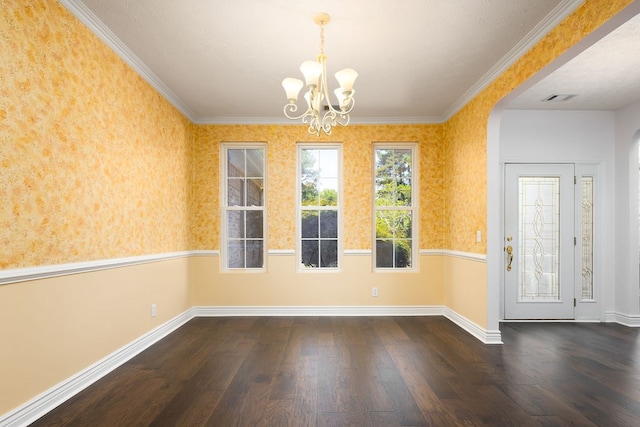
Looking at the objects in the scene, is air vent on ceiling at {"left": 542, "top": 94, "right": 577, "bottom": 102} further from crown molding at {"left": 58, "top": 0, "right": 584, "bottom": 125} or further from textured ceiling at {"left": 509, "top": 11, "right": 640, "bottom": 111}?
crown molding at {"left": 58, "top": 0, "right": 584, "bottom": 125}

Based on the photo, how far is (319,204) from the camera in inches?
198

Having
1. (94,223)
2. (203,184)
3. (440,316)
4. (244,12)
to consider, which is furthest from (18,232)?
(440,316)

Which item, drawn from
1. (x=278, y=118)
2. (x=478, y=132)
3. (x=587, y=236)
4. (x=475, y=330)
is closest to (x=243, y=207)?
(x=278, y=118)

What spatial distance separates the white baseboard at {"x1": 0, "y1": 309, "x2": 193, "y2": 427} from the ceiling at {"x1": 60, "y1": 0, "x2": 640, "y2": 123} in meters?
2.63

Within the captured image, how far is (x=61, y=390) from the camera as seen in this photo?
2.36 m

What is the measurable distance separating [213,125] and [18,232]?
3.24 m

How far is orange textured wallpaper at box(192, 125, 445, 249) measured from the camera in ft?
16.1

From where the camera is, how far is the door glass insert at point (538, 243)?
15.0 ft

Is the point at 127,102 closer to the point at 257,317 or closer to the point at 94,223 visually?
the point at 94,223

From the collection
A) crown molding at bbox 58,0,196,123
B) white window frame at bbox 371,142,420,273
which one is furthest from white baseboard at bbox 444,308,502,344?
crown molding at bbox 58,0,196,123

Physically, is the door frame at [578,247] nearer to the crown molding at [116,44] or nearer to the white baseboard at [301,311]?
the white baseboard at [301,311]

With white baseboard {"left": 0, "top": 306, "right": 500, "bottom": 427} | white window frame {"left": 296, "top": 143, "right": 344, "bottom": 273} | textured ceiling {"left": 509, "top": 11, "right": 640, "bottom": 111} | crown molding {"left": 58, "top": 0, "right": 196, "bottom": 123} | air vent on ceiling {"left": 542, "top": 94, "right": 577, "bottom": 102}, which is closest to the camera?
white baseboard {"left": 0, "top": 306, "right": 500, "bottom": 427}

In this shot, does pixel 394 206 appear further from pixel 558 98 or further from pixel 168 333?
pixel 168 333

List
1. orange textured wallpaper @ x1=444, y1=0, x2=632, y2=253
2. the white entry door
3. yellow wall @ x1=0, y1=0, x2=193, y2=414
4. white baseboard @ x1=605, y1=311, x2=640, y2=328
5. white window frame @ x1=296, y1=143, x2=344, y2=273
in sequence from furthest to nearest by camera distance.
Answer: white window frame @ x1=296, y1=143, x2=344, y2=273 → the white entry door → white baseboard @ x1=605, y1=311, x2=640, y2=328 → orange textured wallpaper @ x1=444, y1=0, x2=632, y2=253 → yellow wall @ x1=0, y1=0, x2=193, y2=414
